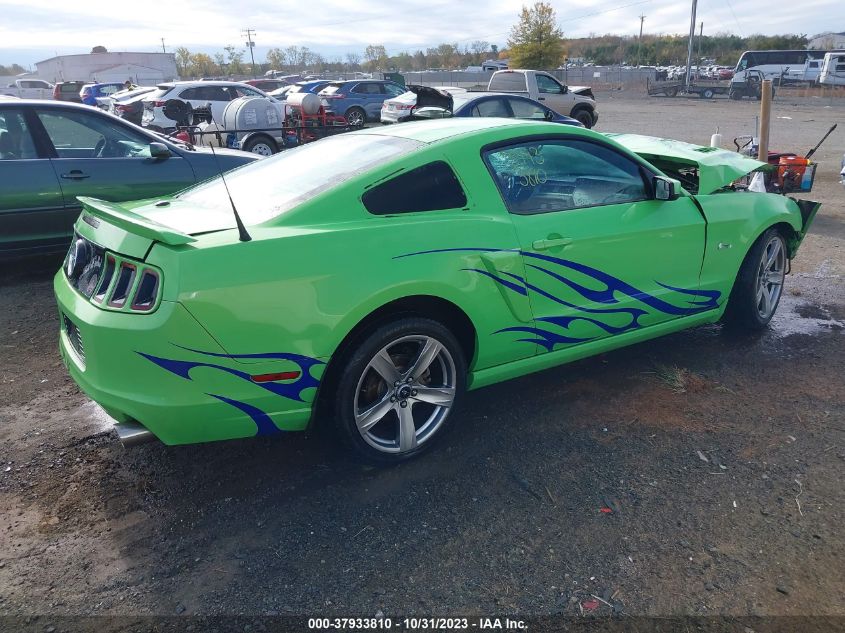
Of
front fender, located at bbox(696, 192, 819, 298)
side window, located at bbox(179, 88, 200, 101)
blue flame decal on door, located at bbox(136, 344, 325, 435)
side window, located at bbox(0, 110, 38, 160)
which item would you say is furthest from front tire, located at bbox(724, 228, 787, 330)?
side window, located at bbox(179, 88, 200, 101)

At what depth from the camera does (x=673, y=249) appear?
393cm

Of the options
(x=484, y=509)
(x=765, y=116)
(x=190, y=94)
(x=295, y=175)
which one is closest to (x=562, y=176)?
(x=295, y=175)

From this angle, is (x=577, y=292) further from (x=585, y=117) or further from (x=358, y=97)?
(x=358, y=97)

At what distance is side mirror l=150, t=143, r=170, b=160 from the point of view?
5.99 m

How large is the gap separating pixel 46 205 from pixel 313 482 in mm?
4219

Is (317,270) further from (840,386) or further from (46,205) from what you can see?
(46,205)

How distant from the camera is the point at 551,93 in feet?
64.4

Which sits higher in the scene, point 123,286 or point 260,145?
point 123,286

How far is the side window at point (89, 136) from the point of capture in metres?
6.00

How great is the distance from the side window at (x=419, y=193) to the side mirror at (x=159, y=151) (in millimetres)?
3726

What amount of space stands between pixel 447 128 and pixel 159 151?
3480mm

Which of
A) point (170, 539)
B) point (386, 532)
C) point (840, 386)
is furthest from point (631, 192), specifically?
point (170, 539)

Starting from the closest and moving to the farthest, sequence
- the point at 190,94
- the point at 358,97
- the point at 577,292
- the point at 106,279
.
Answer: the point at 106,279 → the point at 577,292 → the point at 190,94 → the point at 358,97

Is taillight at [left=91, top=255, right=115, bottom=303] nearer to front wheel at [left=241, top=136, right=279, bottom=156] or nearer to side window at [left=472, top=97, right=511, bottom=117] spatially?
front wheel at [left=241, top=136, right=279, bottom=156]
